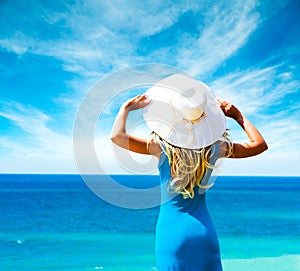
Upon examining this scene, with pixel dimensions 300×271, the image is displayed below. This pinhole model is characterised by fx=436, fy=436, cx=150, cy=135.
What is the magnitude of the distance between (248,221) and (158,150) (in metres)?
20.8

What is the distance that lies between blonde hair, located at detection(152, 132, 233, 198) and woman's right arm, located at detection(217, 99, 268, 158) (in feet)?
0.44

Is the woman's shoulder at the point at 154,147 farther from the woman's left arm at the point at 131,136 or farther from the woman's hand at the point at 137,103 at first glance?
the woman's hand at the point at 137,103

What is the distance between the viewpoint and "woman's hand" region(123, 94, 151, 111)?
1510mm

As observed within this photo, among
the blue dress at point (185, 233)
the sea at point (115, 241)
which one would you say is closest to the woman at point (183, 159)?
the blue dress at point (185, 233)

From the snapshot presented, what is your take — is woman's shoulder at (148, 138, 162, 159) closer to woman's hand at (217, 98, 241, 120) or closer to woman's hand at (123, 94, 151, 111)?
woman's hand at (123, 94, 151, 111)

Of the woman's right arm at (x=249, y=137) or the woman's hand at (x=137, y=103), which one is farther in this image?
the woman's right arm at (x=249, y=137)

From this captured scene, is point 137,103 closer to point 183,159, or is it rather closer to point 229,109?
point 183,159

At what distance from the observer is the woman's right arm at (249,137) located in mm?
→ 1642

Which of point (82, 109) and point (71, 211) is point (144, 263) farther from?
point (71, 211)

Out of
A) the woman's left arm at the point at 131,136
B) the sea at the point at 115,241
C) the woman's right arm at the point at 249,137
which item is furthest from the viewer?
the sea at the point at 115,241

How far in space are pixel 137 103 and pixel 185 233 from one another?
0.49m

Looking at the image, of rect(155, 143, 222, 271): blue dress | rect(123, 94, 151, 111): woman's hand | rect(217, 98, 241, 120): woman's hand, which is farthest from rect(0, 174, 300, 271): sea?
rect(217, 98, 241, 120): woman's hand

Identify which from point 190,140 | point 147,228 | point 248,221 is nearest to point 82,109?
point 190,140

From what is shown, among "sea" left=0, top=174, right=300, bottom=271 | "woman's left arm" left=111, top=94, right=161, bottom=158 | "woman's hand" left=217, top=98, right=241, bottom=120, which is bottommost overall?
"woman's left arm" left=111, top=94, right=161, bottom=158
